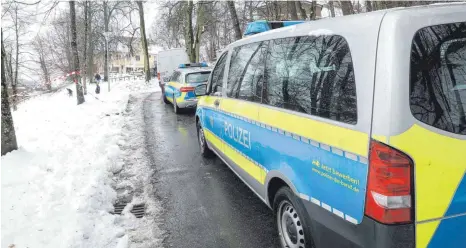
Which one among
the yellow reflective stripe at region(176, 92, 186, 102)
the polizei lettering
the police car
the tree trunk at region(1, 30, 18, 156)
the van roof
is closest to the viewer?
the van roof

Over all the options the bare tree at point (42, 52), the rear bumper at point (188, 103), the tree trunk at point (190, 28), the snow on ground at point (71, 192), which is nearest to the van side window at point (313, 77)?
the snow on ground at point (71, 192)

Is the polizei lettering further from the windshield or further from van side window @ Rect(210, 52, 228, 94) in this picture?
the windshield

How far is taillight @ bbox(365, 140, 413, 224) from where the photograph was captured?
194 centimetres

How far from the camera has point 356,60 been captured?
2.21 metres

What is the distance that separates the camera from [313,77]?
2.66m

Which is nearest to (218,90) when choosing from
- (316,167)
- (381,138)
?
(316,167)

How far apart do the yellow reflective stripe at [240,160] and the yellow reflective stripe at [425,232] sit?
163cm

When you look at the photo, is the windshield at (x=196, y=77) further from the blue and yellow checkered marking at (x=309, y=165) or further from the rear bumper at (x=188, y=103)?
the blue and yellow checkered marking at (x=309, y=165)

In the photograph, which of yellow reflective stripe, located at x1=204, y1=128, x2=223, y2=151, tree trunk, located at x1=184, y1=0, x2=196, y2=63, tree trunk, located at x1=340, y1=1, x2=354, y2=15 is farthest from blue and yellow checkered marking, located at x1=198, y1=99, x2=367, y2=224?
tree trunk, located at x1=184, y1=0, x2=196, y2=63

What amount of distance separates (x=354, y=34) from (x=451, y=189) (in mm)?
1043

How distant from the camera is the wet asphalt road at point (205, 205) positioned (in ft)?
12.3

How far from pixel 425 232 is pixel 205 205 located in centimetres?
300

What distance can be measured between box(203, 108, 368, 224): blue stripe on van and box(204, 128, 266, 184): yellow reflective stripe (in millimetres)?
122

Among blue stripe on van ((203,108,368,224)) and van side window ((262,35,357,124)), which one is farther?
van side window ((262,35,357,124))
